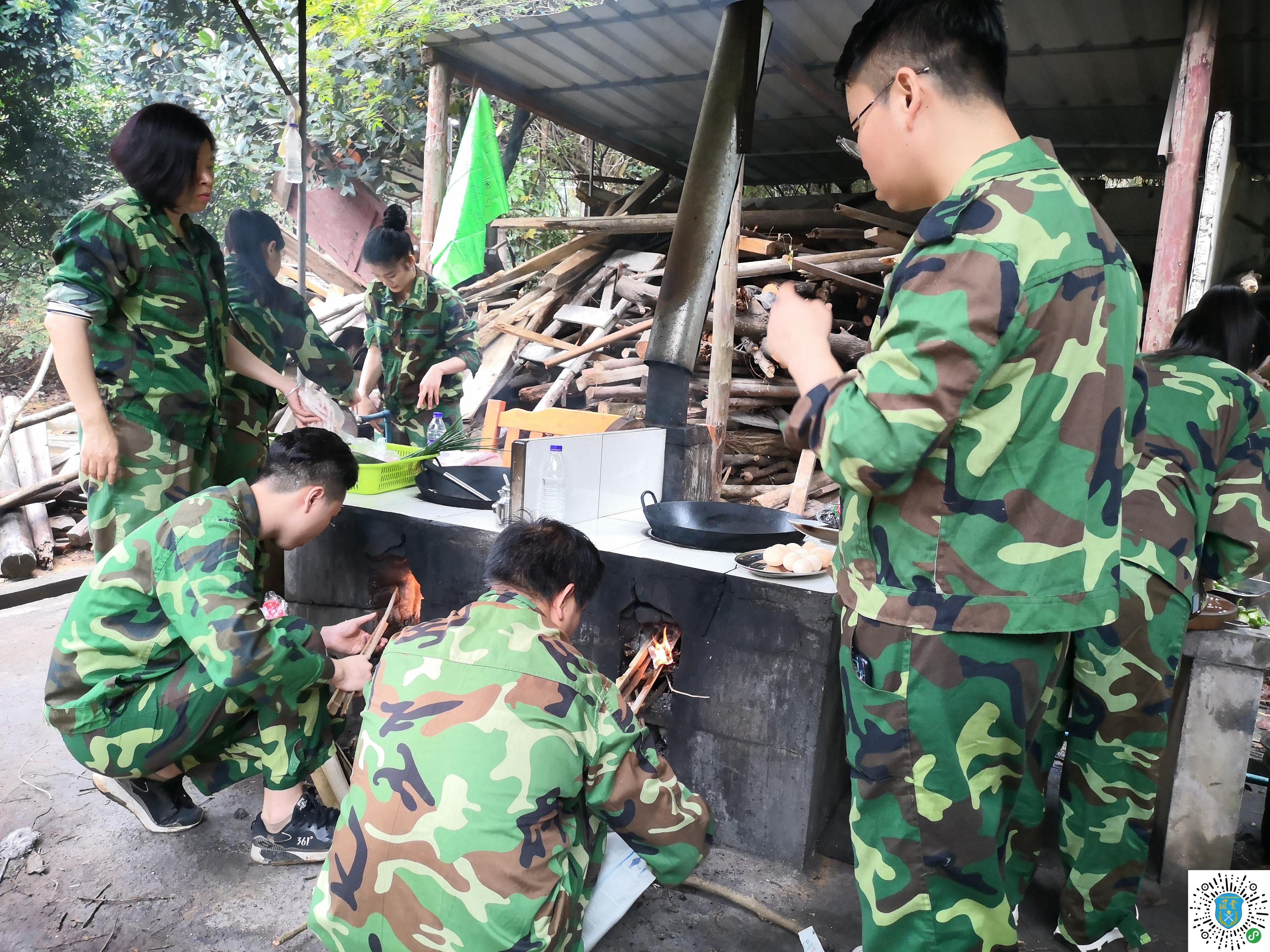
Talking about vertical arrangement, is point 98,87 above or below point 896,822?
above

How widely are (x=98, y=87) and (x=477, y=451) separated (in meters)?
5.57

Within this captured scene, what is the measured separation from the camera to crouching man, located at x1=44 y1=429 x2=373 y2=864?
2332mm

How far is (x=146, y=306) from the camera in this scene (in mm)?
3096

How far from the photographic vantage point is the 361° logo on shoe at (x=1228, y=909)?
86.0 inches

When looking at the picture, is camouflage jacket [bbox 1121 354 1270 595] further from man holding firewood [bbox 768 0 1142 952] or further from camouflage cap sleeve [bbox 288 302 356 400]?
camouflage cap sleeve [bbox 288 302 356 400]

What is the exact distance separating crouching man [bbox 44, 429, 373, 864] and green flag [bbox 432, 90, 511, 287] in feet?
14.9

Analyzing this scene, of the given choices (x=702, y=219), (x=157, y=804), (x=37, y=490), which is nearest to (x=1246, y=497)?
(x=702, y=219)

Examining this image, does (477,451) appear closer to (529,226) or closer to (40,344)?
(529,226)

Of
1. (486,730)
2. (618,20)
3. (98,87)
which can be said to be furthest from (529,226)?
(486,730)

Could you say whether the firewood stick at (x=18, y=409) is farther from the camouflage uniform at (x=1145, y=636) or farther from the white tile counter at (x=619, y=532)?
the camouflage uniform at (x=1145, y=636)

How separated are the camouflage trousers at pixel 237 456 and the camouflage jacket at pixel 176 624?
125 centimetres

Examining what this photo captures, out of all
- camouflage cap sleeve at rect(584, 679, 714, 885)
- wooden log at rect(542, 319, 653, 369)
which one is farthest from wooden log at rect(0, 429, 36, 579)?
camouflage cap sleeve at rect(584, 679, 714, 885)

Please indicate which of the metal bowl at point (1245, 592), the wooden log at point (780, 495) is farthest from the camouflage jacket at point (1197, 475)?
the wooden log at point (780, 495)

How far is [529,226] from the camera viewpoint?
364 inches
